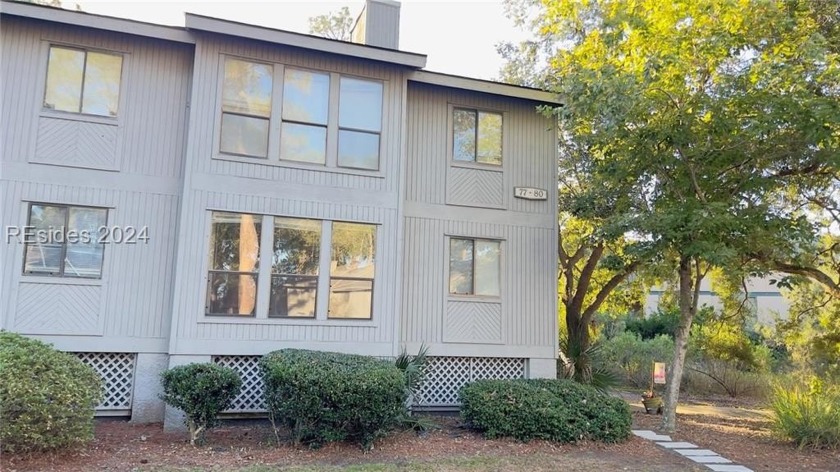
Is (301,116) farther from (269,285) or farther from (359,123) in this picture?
(269,285)

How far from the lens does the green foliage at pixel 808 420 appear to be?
875 centimetres

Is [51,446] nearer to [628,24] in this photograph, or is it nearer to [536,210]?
[536,210]

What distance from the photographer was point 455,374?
34.6 feet

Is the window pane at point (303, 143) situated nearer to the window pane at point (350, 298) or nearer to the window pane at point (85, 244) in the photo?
the window pane at point (350, 298)

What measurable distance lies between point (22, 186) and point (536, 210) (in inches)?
341

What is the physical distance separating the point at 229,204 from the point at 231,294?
56.1 inches

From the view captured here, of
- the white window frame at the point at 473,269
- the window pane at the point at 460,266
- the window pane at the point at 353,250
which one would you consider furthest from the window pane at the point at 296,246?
the window pane at the point at 460,266

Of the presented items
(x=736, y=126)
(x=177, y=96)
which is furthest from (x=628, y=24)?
(x=177, y=96)

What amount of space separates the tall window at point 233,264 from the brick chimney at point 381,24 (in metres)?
4.17

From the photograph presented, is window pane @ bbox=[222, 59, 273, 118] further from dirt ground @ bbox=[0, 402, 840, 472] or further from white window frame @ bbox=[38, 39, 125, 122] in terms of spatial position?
dirt ground @ bbox=[0, 402, 840, 472]

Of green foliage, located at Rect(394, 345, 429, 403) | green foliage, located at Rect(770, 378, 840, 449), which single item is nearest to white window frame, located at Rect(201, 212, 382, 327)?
green foliage, located at Rect(394, 345, 429, 403)

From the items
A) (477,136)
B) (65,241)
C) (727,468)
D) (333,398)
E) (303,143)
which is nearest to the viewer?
(333,398)

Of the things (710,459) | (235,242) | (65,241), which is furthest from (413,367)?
(65,241)

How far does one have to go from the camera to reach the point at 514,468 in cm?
712
